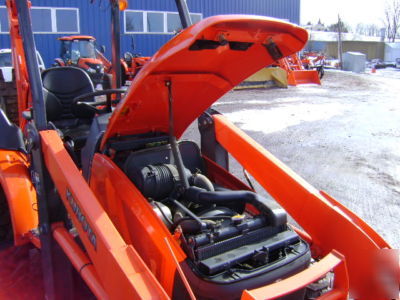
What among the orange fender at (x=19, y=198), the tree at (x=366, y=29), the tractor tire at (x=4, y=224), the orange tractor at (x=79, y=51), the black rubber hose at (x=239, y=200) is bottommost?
the tractor tire at (x=4, y=224)

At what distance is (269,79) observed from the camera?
586 inches

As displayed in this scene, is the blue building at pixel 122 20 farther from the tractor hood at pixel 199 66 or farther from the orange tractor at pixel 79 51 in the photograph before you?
the tractor hood at pixel 199 66

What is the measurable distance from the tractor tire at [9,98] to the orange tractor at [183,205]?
3.28 meters

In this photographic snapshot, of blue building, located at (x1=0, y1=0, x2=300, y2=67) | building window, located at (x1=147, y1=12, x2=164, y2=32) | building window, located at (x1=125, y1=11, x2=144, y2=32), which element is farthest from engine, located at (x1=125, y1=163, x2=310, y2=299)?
building window, located at (x1=147, y1=12, x2=164, y2=32)

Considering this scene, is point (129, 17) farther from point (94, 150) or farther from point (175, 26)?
point (94, 150)

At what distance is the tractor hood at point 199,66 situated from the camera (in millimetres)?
1735

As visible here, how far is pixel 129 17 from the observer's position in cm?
1753

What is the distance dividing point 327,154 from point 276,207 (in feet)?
14.0

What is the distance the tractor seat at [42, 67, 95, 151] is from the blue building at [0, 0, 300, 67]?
34.5 ft

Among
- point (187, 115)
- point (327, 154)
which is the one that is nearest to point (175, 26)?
point (327, 154)

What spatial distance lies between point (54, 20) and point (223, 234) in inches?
630

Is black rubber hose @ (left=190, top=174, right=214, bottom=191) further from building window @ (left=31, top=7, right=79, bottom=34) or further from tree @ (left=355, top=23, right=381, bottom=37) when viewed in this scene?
tree @ (left=355, top=23, right=381, bottom=37)

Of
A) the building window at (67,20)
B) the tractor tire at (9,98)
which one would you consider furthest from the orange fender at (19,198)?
the building window at (67,20)

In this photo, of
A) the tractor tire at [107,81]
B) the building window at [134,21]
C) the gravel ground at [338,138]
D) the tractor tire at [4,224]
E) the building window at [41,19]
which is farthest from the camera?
the building window at [134,21]
